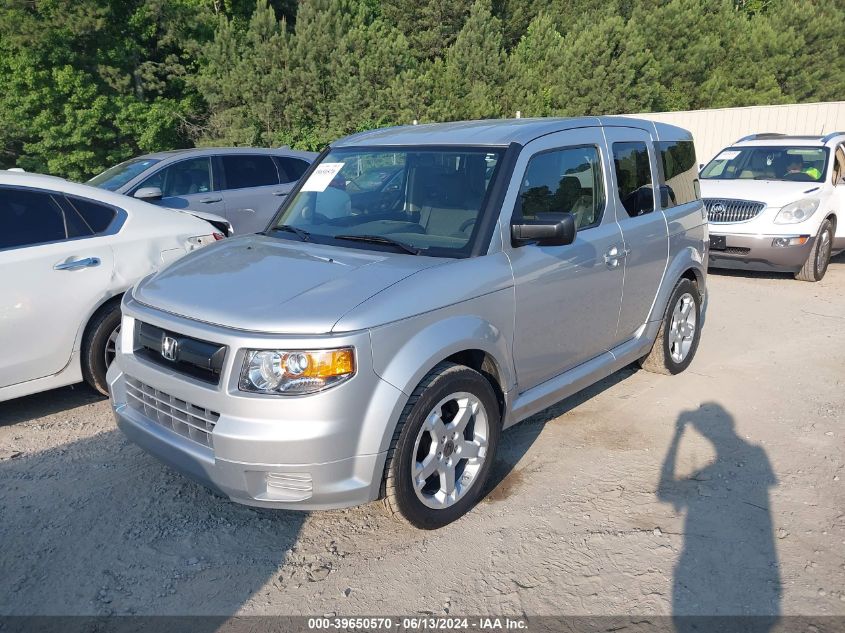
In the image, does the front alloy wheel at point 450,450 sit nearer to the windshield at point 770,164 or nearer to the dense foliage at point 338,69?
the windshield at point 770,164

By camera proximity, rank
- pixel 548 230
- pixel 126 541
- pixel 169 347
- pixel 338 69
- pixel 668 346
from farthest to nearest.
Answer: pixel 338 69 → pixel 668 346 → pixel 548 230 → pixel 126 541 → pixel 169 347

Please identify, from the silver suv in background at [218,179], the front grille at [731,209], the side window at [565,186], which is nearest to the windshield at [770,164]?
the front grille at [731,209]

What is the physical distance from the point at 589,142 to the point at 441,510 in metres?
2.51

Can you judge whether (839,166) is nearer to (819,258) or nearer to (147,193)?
(819,258)

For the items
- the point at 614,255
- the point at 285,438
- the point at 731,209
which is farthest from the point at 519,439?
the point at 731,209

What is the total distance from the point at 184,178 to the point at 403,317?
20.9 ft

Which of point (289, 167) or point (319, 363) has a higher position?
point (319, 363)

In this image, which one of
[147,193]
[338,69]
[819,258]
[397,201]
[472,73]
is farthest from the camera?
[472,73]

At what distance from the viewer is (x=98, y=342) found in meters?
4.67

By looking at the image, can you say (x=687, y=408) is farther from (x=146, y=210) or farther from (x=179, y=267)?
(x=146, y=210)

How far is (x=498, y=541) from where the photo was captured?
3312 millimetres

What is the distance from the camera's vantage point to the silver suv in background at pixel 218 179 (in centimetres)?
815

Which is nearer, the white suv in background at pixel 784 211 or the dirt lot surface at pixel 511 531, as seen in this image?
the dirt lot surface at pixel 511 531

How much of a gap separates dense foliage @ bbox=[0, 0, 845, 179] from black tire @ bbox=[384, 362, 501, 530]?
90.6ft
